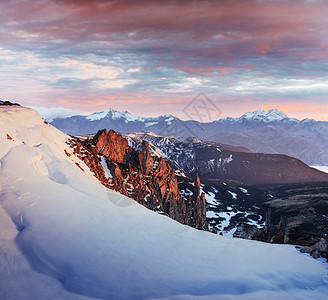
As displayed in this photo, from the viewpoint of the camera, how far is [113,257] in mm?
14633

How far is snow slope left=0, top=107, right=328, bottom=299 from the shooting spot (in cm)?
1216

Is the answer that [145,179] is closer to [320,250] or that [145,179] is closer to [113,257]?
[320,250]

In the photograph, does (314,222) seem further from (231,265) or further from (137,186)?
(231,265)

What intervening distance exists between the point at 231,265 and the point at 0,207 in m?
18.5

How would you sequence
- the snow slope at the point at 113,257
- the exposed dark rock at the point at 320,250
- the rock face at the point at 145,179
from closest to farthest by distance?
the snow slope at the point at 113,257 < the exposed dark rock at the point at 320,250 < the rock face at the point at 145,179

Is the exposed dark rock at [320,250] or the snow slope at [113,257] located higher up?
the snow slope at [113,257]

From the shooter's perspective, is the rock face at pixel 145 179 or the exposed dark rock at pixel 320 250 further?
the rock face at pixel 145 179

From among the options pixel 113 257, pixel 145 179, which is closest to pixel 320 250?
pixel 113 257

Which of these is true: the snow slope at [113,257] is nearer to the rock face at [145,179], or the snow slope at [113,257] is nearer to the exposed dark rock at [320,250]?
the exposed dark rock at [320,250]

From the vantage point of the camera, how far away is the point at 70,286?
1197cm

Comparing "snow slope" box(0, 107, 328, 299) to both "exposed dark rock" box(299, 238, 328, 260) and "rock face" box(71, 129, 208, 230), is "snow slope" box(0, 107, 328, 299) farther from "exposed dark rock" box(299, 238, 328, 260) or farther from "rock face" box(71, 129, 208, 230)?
"rock face" box(71, 129, 208, 230)

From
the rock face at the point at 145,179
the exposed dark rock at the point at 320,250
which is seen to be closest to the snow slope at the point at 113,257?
the exposed dark rock at the point at 320,250

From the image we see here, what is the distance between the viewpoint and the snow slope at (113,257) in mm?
12164

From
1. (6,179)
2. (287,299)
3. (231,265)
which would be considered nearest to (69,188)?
(6,179)
